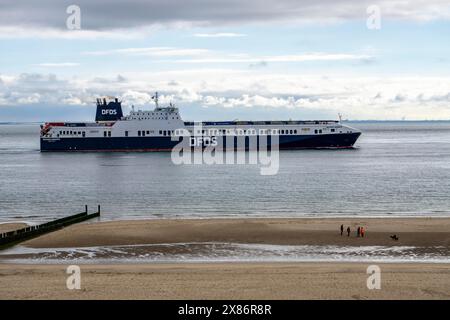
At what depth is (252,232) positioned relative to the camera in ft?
148

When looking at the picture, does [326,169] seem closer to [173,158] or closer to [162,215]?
[173,158]

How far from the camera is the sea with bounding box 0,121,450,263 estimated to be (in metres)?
38.7

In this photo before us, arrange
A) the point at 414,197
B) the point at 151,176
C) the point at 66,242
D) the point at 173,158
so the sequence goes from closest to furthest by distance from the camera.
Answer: the point at 66,242
the point at 414,197
the point at 151,176
the point at 173,158

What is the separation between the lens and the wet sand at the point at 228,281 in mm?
27750

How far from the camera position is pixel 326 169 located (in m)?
96.9

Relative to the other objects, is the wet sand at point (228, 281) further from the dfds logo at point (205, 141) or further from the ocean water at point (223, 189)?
the dfds logo at point (205, 141)

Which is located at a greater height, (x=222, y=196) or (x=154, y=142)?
(x=154, y=142)

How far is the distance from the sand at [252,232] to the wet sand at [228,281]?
291 inches

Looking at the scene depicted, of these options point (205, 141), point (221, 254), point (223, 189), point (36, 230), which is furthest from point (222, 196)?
point (205, 141)

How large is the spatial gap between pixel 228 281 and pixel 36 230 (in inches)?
777

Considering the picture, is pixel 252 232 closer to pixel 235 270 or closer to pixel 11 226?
pixel 235 270

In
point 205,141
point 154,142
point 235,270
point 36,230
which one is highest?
point 205,141
